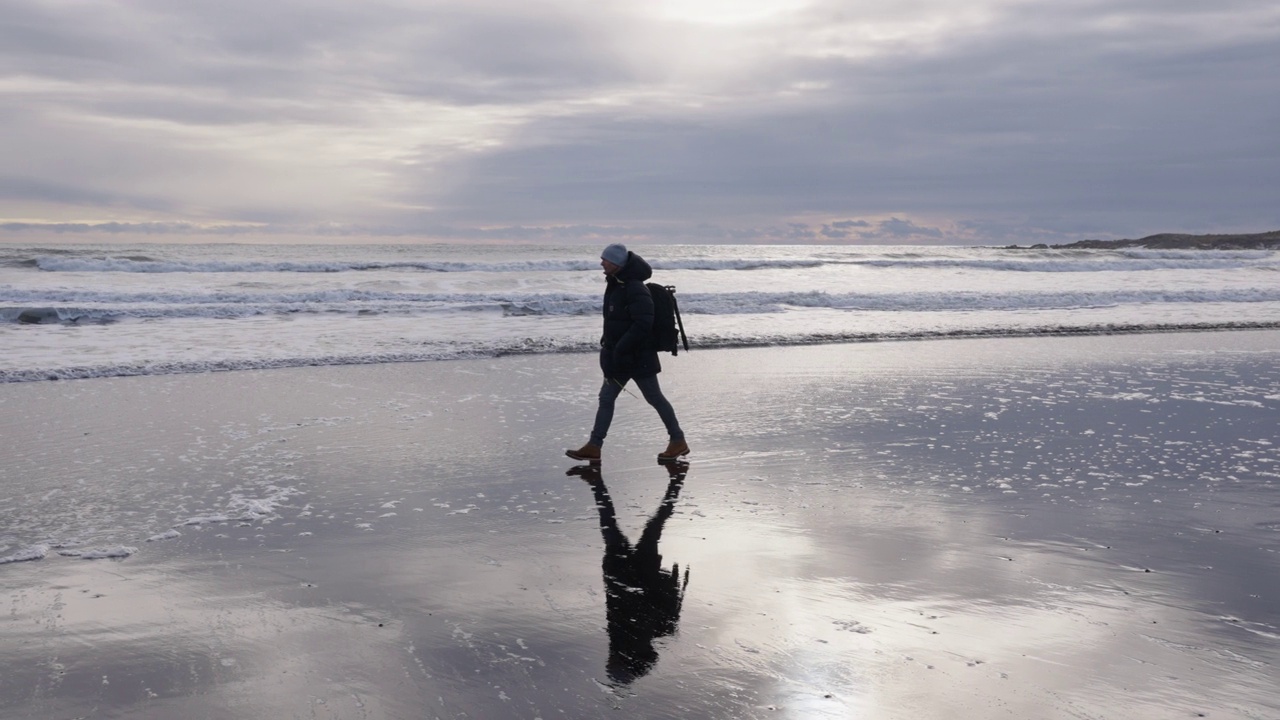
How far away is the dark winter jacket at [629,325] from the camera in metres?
7.62

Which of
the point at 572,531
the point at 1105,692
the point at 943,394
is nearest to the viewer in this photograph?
the point at 1105,692

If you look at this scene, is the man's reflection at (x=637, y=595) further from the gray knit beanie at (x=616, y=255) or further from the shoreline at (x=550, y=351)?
the shoreline at (x=550, y=351)

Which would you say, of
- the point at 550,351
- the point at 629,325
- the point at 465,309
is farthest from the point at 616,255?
the point at 465,309

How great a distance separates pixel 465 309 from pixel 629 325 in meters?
17.1

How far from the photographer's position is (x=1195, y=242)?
6975 centimetres

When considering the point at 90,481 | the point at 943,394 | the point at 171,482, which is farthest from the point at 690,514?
the point at 943,394

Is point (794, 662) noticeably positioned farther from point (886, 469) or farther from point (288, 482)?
point (288, 482)

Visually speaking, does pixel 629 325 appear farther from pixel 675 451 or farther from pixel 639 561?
pixel 639 561

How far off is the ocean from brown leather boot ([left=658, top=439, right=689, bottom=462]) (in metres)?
7.60

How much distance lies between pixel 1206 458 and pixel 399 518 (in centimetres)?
632

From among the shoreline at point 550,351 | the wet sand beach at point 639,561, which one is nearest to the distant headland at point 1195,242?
the shoreline at point 550,351

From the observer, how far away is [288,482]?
23.0 feet

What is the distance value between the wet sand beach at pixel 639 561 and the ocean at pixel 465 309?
17.3 feet

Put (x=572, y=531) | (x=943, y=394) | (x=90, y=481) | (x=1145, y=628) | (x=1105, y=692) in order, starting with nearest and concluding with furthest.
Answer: (x=1105, y=692), (x=1145, y=628), (x=572, y=531), (x=90, y=481), (x=943, y=394)
